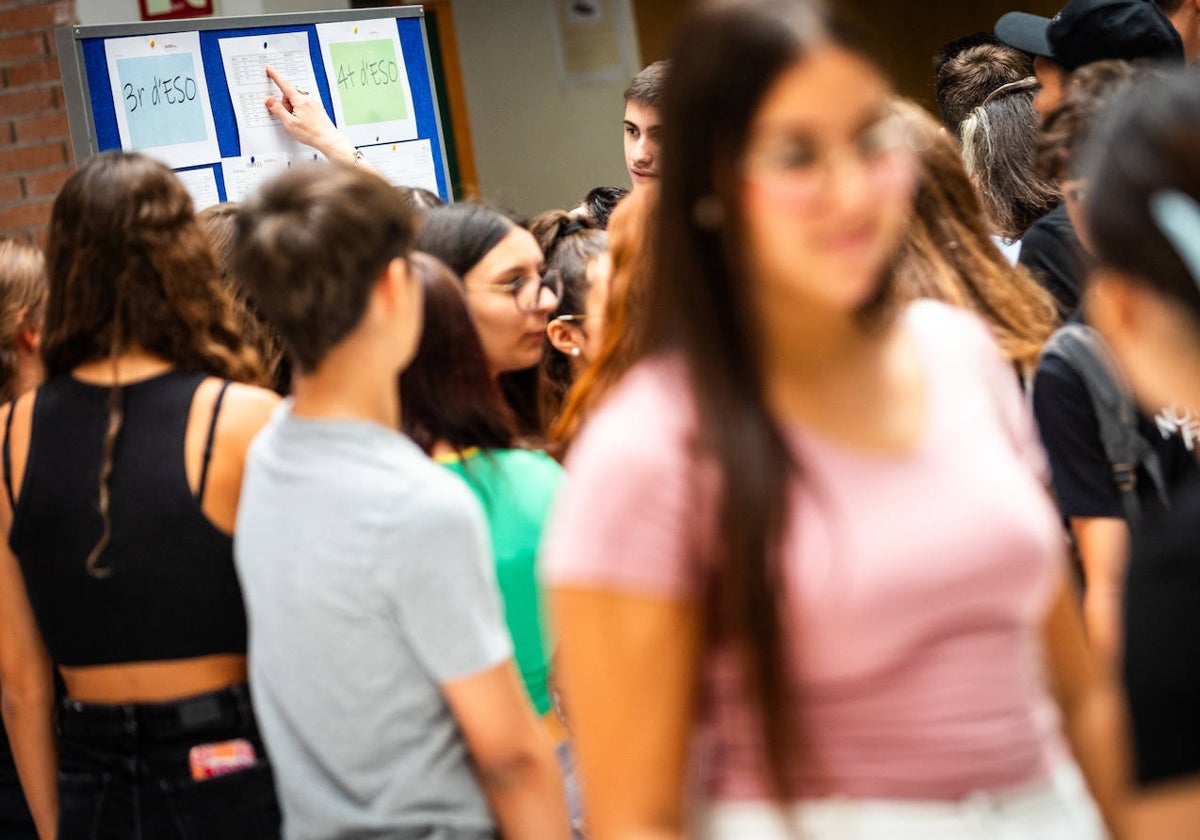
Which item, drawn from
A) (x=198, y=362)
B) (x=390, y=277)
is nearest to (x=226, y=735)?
(x=198, y=362)

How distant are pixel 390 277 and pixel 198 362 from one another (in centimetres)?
49

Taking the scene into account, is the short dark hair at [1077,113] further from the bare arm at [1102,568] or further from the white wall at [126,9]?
the white wall at [126,9]

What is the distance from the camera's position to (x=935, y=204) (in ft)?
7.20

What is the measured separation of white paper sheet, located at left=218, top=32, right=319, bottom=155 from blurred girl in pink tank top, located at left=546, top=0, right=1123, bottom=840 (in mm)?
2555

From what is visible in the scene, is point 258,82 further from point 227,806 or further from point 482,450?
point 227,806

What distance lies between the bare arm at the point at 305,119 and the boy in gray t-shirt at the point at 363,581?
1977 mm

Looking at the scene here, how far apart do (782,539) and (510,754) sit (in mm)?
557

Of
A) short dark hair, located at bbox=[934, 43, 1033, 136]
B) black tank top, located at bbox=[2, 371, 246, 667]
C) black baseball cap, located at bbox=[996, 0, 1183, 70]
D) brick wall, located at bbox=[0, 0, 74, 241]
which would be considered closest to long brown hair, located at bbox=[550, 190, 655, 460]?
black tank top, located at bbox=[2, 371, 246, 667]

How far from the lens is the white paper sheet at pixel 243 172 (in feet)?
11.4

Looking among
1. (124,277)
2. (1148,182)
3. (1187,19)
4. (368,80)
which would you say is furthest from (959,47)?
(1148,182)

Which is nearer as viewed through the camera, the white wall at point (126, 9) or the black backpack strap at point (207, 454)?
the black backpack strap at point (207, 454)

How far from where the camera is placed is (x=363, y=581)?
4.86 feet

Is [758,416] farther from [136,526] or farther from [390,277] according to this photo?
[136,526]

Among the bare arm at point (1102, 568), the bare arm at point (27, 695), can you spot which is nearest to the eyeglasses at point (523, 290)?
the bare arm at point (27, 695)
